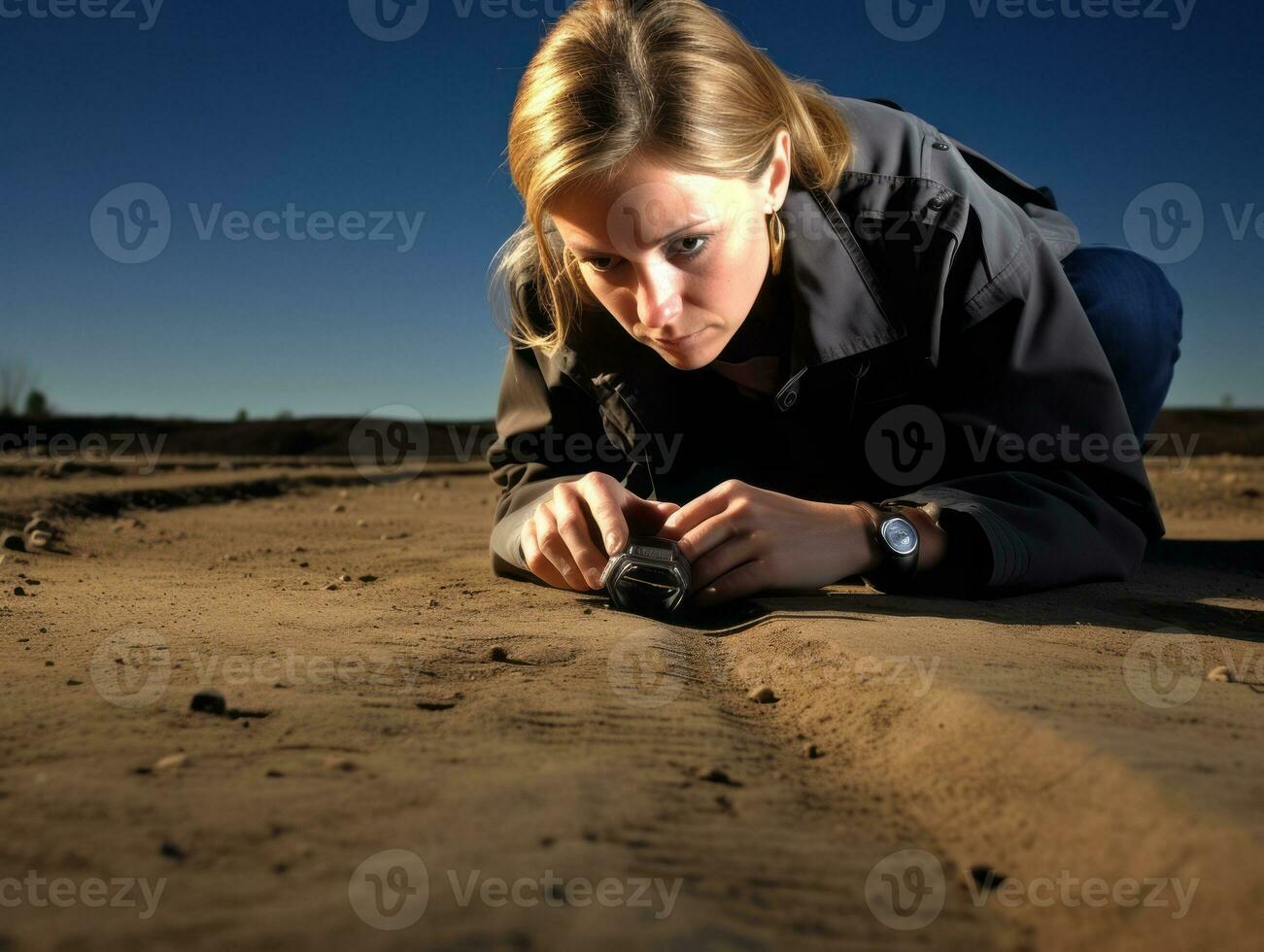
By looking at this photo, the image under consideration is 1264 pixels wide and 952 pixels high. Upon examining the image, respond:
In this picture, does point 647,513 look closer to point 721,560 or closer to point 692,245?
point 721,560

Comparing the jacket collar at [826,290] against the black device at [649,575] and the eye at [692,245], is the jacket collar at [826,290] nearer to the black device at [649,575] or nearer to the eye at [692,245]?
the eye at [692,245]

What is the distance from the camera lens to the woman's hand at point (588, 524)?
8.19ft

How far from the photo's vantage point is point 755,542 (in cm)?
245

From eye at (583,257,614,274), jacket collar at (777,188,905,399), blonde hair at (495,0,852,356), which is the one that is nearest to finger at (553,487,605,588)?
eye at (583,257,614,274)

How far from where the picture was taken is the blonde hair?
2.45 m

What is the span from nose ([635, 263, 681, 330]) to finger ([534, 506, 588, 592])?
57cm

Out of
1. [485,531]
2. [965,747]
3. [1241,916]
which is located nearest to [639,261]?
[965,747]

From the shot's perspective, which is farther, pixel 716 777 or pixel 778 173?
pixel 778 173

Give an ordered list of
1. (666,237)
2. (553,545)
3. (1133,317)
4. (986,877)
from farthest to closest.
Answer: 1. (1133,317)
2. (553,545)
3. (666,237)
4. (986,877)

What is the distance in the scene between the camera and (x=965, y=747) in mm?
1545

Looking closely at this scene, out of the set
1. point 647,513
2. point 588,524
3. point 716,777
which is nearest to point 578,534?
point 588,524

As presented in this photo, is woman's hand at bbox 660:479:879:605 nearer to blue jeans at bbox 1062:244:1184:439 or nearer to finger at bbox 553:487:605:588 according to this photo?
finger at bbox 553:487:605:588

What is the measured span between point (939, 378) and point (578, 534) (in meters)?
1.18

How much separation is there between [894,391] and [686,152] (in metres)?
1.01
